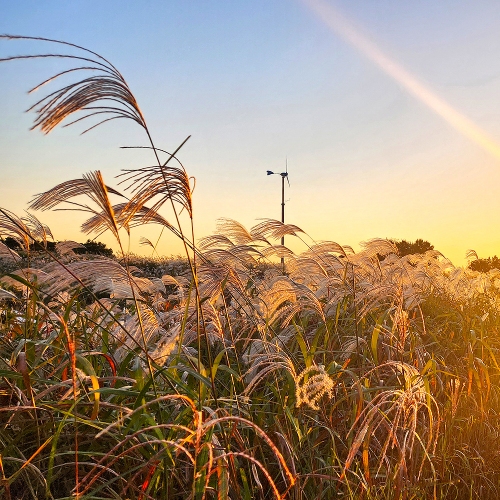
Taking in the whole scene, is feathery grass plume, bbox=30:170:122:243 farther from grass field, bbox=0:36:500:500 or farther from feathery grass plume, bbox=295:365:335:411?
feathery grass plume, bbox=295:365:335:411

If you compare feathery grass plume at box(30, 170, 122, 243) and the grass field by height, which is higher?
feathery grass plume at box(30, 170, 122, 243)

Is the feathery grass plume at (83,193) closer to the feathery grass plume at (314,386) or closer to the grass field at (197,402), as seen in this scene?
the grass field at (197,402)

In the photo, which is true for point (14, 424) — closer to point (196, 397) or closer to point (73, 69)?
point (196, 397)

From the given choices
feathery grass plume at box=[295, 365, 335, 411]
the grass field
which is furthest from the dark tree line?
feathery grass plume at box=[295, 365, 335, 411]

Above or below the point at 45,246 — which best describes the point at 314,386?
below

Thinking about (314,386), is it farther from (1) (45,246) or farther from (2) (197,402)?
(1) (45,246)

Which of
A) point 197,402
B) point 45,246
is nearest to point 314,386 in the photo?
point 197,402

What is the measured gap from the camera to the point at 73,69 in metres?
1.96

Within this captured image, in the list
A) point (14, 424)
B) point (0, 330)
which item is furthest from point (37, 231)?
point (14, 424)

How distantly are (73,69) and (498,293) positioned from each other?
819 centimetres

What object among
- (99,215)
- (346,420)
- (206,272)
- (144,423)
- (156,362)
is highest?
(99,215)

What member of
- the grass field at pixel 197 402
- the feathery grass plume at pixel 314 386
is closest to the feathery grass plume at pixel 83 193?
the grass field at pixel 197 402

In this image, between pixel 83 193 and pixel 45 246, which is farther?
pixel 45 246

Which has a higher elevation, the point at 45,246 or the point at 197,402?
Result: the point at 45,246
